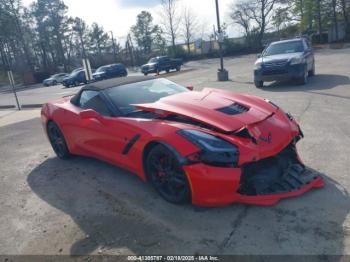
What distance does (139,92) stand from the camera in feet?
15.6

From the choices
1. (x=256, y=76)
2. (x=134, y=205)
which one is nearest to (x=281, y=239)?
(x=134, y=205)

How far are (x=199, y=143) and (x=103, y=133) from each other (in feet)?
5.37

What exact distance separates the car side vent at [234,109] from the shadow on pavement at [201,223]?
108 cm

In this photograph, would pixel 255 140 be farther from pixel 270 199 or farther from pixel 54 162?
pixel 54 162

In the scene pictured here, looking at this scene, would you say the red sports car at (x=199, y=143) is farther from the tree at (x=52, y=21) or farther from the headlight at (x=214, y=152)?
the tree at (x=52, y=21)

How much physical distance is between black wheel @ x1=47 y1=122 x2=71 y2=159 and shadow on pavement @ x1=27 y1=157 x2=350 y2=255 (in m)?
1.45

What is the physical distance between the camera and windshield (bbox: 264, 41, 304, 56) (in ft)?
40.7

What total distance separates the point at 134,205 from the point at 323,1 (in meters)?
48.9

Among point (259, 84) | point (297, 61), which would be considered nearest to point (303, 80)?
point (297, 61)

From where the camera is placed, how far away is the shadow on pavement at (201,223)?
291 cm

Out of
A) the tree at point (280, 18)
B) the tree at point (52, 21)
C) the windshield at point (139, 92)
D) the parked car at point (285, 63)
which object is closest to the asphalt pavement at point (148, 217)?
the windshield at point (139, 92)

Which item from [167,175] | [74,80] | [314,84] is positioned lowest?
[314,84]

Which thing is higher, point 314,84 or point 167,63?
point 167,63

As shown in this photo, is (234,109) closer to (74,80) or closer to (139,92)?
(139,92)
